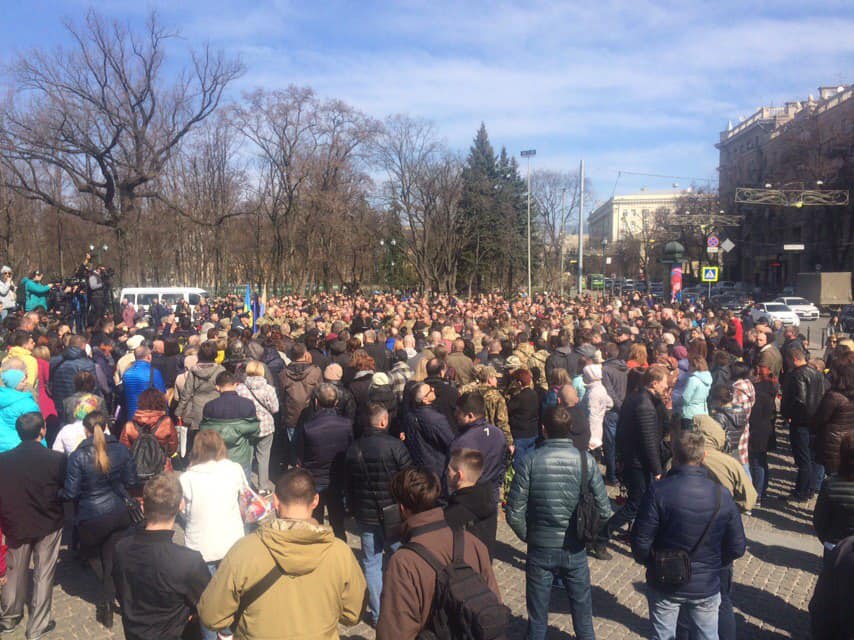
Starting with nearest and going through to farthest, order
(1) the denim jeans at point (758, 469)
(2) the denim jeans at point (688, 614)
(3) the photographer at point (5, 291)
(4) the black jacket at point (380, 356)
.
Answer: (2) the denim jeans at point (688, 614) < (1) the denim jeans at point (758, 469) < (4) the black jacket at point (380, 356) < (3) the photographer at point (5, 291)

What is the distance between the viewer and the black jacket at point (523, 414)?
698 centimetres

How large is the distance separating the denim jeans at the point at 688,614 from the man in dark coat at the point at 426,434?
6.83 ft

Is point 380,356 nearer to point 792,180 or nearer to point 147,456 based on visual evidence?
point 147,456

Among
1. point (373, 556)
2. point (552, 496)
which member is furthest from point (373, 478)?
point (552, 496)

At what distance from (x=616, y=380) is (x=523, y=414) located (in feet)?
6.55

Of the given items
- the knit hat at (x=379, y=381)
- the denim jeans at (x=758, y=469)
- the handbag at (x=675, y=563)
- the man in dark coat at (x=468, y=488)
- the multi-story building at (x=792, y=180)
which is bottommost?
the denim jeans at (x=758, y=469)

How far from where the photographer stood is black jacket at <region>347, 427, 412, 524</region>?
489cm

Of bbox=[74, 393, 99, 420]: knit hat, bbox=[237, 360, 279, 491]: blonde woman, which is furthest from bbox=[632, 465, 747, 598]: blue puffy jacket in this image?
bbox=[74, 393, 99, 420]: knit hat

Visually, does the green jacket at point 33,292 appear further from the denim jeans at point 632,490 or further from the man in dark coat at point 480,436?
the denim jeans at point 632,490

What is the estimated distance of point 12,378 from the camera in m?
5.89

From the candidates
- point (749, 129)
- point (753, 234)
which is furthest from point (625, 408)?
point (749, 129)

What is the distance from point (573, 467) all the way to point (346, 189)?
41.1 meters

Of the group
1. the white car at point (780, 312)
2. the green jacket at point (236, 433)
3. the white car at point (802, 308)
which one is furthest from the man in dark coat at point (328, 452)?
the white car at point (802, 308)

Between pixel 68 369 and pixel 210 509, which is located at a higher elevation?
pixel 68 369
